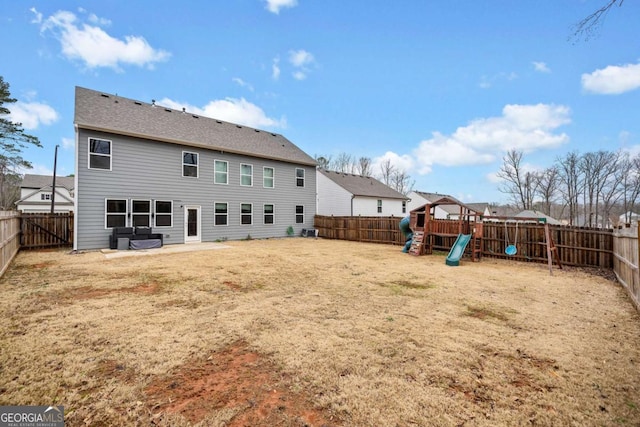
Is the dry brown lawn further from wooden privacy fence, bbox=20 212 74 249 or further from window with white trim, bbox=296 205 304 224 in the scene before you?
window with white trim, bbox=296 205 304 224

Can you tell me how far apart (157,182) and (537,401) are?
1388 cm

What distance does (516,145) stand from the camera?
30.9 metres

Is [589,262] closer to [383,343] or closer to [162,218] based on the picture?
[383,343]

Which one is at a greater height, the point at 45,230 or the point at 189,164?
the point at 189,164

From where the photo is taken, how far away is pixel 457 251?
9180 mm

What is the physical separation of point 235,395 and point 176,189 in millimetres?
12462

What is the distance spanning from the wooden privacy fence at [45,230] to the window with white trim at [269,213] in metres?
8.66

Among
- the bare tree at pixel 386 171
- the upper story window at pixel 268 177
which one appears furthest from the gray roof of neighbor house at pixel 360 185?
the bare tree at pixel 386 171

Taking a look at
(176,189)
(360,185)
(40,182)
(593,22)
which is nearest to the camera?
(593,22)

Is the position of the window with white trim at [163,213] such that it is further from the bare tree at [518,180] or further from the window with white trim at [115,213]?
the bare tree at [518,180]

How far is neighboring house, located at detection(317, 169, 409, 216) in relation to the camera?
22625mm

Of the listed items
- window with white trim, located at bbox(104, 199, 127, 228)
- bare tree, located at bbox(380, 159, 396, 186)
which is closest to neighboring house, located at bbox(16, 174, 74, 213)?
window with white trim, located at bbox(104, 199, 127, 228)

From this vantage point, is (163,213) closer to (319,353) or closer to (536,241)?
(319,353)

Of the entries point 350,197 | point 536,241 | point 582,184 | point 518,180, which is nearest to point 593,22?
point 536,241
